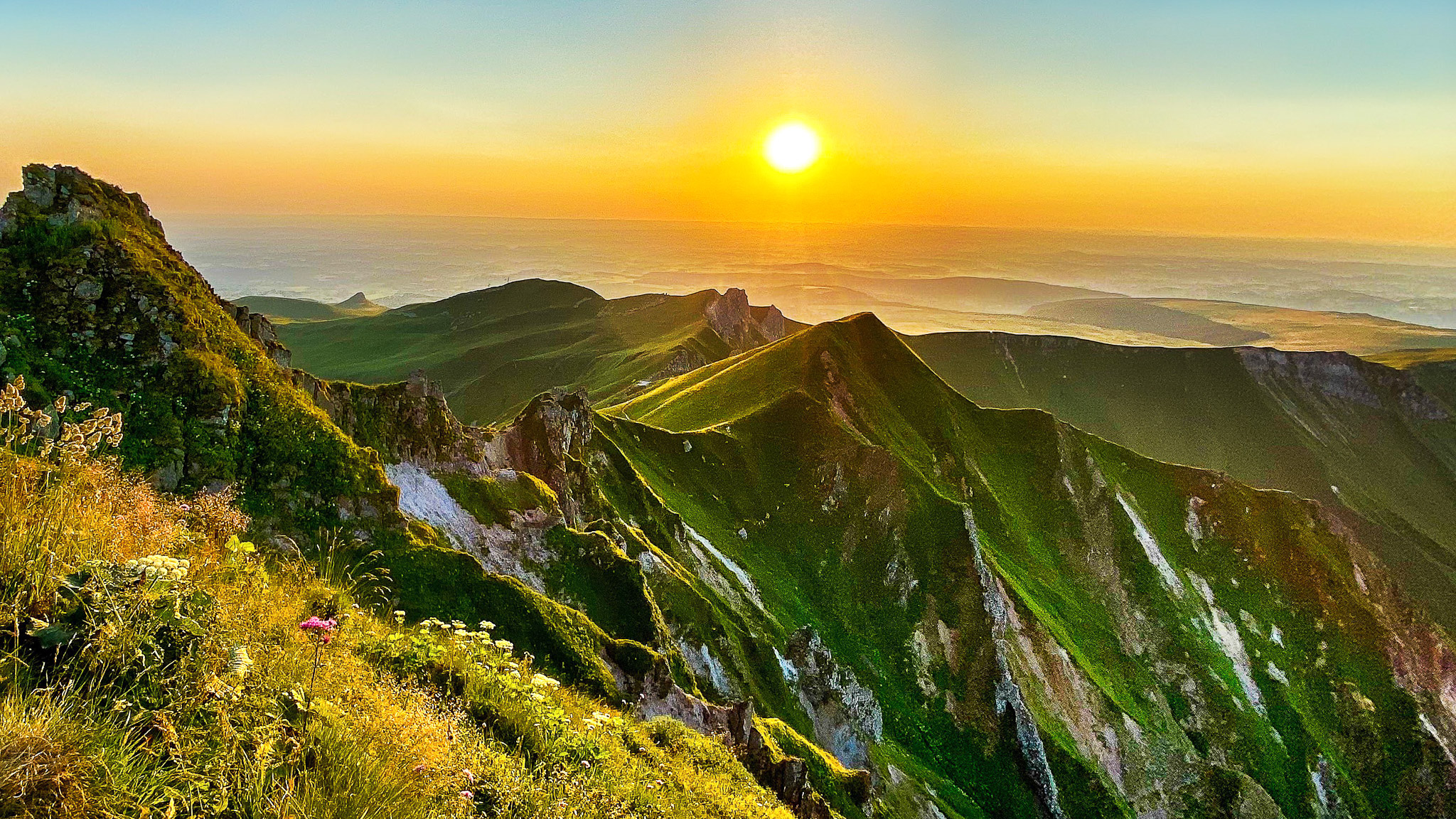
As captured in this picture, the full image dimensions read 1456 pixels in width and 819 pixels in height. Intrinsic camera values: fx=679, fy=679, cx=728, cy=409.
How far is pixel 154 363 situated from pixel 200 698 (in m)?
17.2

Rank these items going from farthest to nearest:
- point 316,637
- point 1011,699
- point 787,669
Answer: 1. point 1011,699
2. point 787,669
3. point 316,637

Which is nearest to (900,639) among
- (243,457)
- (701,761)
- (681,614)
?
(681,614)

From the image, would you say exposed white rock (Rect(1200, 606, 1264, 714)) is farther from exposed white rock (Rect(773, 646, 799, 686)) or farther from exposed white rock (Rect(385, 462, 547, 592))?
exposed white rock (Rect(385, 462, 547, 592))

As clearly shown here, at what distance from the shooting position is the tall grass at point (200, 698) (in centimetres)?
499

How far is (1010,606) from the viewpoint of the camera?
7125cm

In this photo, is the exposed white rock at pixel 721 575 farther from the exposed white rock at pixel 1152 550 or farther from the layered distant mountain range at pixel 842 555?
the exposed white rock at pixel 1152 550

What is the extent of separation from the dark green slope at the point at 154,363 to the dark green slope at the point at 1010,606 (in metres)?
27.0

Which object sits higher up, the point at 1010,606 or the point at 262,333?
the point at 262,333

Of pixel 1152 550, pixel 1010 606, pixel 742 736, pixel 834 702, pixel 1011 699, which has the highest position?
pixel 742 736

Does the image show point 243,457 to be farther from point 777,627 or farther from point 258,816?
point 777,627

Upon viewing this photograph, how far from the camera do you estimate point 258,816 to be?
17.8 feet

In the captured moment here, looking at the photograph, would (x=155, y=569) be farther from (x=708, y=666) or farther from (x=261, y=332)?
(x=708, y=666)

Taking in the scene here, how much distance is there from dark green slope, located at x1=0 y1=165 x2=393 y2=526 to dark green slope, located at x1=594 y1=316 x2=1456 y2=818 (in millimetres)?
26957

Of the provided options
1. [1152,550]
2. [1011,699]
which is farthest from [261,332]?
[1152,550]
